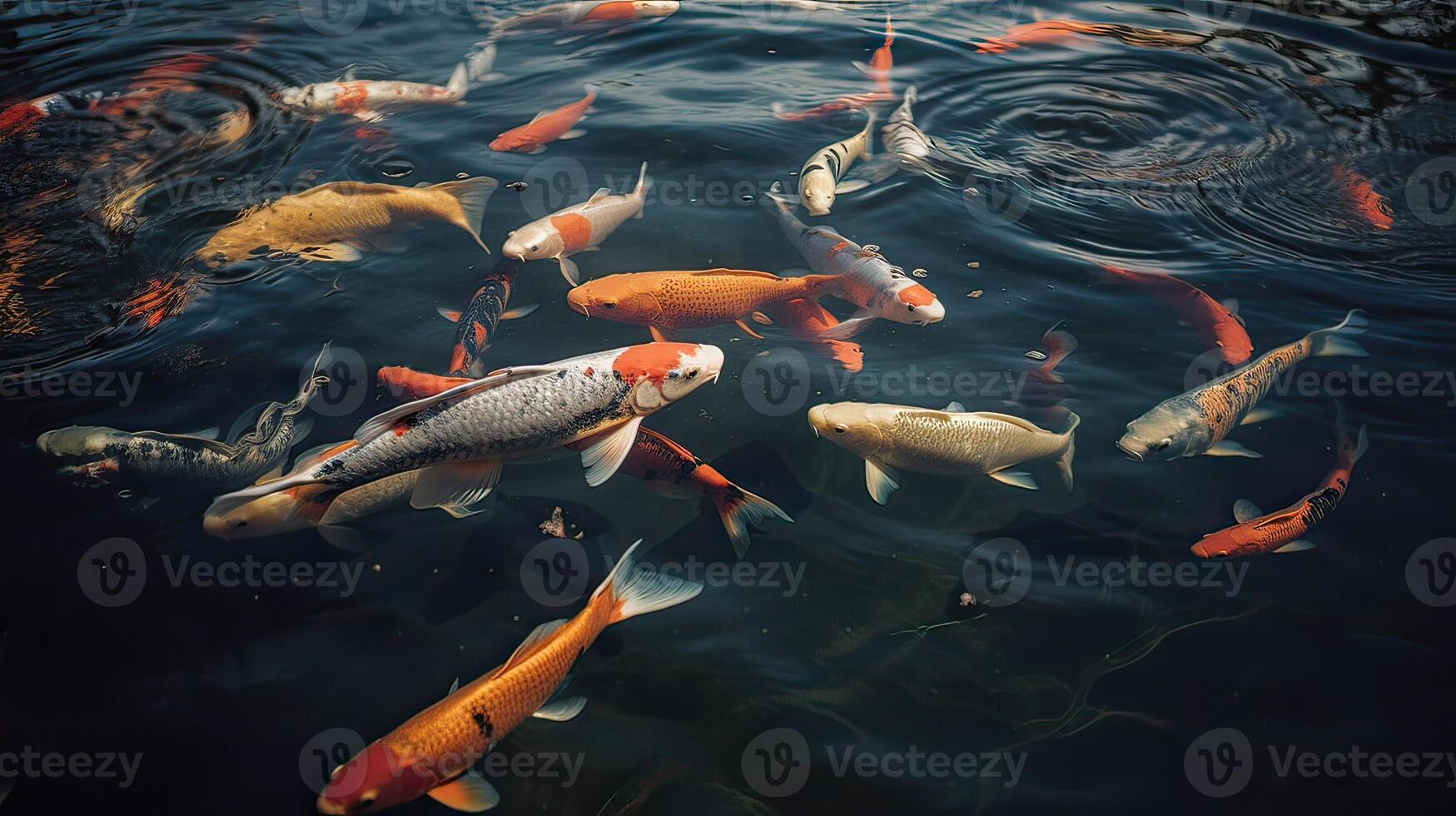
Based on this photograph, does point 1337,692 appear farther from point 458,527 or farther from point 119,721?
point 119,721

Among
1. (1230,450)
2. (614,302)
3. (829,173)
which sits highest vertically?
(829,173)

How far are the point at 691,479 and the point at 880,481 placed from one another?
0.90 m

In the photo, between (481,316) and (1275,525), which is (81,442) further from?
(1275,525)

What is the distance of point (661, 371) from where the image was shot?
3.72m

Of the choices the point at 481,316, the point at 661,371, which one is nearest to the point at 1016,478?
the point at 661,371

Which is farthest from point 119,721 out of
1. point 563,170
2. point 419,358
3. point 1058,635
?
point 563,170

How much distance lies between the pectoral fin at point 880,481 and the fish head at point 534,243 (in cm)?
237

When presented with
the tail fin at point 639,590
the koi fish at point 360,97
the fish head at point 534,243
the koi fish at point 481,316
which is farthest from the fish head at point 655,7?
the tail fin at point 639,590

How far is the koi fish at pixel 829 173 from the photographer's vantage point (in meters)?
5.73

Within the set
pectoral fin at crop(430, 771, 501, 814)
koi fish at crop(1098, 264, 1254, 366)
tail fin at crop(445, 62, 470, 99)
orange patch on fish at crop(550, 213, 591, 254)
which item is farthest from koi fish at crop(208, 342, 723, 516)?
tail fin at crop(445, 62, 470, 99)

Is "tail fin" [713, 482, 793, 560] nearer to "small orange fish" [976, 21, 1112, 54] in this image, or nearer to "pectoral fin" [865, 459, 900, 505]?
"pectoral fin" [865, 459, 900, 505]

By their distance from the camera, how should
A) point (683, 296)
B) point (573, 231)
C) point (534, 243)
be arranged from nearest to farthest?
point (683, 296)
point (534, 243)
point (573, 231)

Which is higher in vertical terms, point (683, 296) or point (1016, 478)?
point (683, 296)

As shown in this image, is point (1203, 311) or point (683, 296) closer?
point (683, 296)
